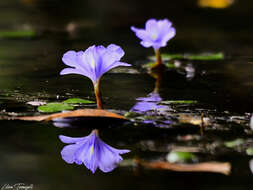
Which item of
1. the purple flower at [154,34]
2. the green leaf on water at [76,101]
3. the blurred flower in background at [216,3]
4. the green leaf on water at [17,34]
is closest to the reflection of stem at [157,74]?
the purple flower at [154,34]

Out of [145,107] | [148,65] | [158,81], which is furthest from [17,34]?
[145,107]

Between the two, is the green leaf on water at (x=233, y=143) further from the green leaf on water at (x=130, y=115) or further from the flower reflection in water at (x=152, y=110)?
the green leaf on water at (x=130, y=115)

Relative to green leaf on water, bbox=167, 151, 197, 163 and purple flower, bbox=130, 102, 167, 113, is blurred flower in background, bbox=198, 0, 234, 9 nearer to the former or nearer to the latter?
purple flower, bbox=130, 102, 167, 113

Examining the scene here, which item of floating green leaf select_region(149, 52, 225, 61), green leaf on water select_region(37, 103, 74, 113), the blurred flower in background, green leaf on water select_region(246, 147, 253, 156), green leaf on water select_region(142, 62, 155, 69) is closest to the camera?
green leaf on water select_region(246, 147, 253, 156)

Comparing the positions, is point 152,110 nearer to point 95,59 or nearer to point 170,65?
point 95,59

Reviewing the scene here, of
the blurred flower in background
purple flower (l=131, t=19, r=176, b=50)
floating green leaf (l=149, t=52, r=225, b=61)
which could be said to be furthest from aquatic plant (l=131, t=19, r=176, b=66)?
the blurred flower in background
